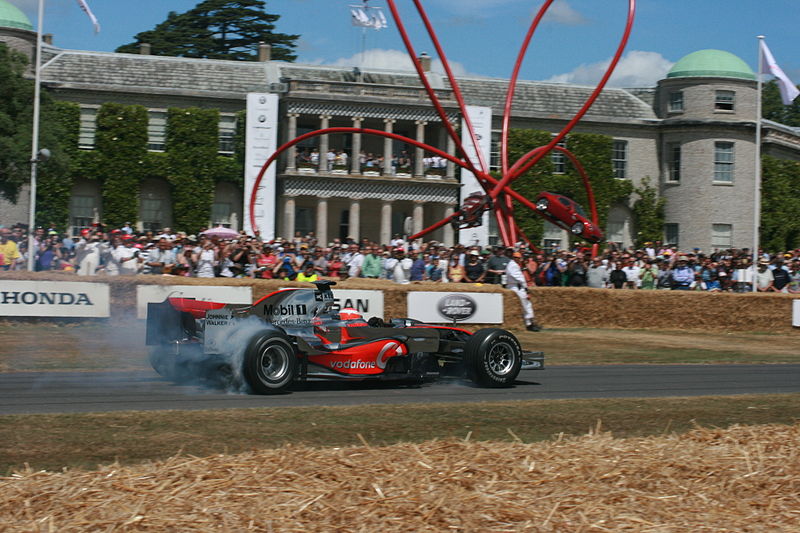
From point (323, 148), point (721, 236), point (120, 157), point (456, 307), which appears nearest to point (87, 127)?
point (120, 157)

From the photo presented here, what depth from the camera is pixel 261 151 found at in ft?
148

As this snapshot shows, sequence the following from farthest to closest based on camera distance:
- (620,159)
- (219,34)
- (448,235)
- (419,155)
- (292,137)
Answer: (219,34) → (620,159) → (419,155) → (448,235) → (292,137)

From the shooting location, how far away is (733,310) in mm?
26219

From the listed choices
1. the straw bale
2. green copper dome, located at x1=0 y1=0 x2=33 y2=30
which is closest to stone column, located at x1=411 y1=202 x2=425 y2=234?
green copper dome, located at x1=0 y1=0 x2=33 y2=30

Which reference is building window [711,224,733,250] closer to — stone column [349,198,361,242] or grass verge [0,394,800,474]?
stone column [349,198,361,242]

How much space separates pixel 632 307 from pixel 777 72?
13347 millimetres

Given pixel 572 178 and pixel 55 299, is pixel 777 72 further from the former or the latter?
pixel 55 299

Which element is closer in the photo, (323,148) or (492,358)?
(492,358)

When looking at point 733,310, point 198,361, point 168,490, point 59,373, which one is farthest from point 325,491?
point 733,310

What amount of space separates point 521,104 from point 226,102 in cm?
1416

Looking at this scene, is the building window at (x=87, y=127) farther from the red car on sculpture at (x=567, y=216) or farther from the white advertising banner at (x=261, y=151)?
the red car on sculpture at (x=567, y=216)

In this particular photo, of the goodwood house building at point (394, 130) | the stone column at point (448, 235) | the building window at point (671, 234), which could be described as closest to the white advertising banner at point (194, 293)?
the goodwood house building at point (394, 130)

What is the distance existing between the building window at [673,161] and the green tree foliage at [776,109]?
136 feet

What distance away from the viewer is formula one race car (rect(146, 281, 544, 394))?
12.5m
